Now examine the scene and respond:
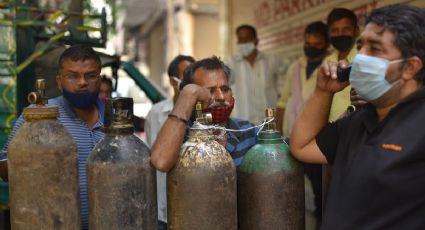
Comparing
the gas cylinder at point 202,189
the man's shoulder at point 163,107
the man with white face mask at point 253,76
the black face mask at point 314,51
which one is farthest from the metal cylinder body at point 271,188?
the man with white face mask at point 253,76

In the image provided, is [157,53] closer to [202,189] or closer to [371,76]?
[202,189]

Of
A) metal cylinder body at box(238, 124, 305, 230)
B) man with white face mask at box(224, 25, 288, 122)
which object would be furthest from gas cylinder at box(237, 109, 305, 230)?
man with white face mask at box(224, 25, 288, 122)

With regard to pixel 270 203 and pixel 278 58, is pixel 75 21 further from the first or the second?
pixel 270 203

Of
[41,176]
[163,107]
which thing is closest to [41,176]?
[41,176]

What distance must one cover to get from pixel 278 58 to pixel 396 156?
4219 millimetres

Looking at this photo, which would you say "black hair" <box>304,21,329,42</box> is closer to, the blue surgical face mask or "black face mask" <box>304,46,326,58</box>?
"black face mask" <box>304,46,326,58</box>

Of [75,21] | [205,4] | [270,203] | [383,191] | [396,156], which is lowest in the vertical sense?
[270,203]

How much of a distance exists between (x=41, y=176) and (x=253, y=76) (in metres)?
3.95

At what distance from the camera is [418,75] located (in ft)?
5.65

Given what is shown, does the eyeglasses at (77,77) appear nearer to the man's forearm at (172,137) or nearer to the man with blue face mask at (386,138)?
the man's forearm at (172,137)

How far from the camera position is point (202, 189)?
1.85 metres

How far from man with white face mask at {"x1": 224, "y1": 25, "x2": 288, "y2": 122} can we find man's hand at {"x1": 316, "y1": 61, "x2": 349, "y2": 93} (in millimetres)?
3512

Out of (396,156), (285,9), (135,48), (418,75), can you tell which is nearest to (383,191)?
(396,156)

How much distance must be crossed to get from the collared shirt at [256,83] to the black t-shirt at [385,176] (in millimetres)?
3733
